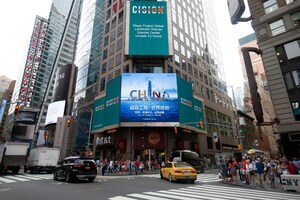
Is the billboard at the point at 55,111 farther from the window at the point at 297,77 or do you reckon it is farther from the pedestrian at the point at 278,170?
the window at the point at 297,77

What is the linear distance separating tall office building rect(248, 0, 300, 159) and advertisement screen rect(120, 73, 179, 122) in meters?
16.8

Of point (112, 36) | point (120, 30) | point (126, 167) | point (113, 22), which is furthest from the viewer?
point (113, 22)

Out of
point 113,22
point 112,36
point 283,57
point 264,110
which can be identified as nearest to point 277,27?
point 283,57

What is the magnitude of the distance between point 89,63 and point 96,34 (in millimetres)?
8923

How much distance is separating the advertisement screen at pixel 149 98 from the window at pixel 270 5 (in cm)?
1831

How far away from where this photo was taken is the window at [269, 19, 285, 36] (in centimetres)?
2176

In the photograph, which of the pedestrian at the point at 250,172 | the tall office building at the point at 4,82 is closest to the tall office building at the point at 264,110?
the pedestrian at the point at 250,172

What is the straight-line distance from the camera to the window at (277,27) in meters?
21.8

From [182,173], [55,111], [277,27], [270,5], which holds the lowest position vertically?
[182,173]

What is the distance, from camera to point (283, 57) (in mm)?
21141

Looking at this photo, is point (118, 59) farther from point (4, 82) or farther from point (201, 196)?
point (4, 82)

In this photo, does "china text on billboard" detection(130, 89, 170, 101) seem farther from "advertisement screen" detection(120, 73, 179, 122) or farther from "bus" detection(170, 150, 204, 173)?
"bus" detection(170, 150, 204, 173)

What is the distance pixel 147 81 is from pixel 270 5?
69.5 ft

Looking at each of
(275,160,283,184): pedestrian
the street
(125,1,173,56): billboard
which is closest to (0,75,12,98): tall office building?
(125,1,173,56): billboard
